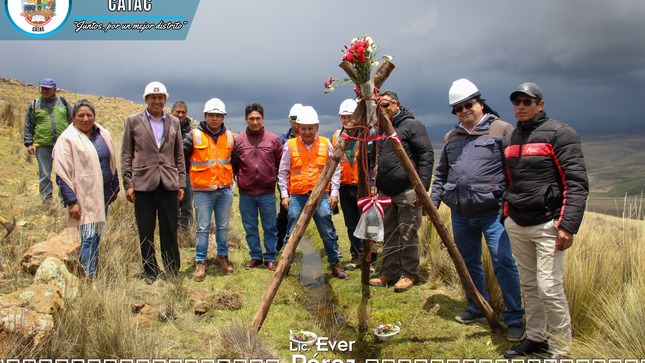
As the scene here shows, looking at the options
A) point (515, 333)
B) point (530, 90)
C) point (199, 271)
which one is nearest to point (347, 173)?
point (199, 271)

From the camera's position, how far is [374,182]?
5070mm

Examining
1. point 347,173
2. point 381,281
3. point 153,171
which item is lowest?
point 381,281

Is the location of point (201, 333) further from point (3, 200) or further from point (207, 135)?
point (3, 200)

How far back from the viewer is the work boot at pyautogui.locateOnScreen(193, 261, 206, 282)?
6.02 m

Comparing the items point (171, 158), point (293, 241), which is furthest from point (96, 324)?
point (171, 158)

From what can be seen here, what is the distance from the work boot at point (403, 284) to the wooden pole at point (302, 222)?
1.96 metres

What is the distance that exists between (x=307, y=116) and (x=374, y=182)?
166 centimetres

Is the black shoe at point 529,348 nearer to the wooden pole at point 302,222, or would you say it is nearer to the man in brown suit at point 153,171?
the wooden pole at point 302,222

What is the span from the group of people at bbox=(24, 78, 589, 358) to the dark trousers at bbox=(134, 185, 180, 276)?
0.05 ft

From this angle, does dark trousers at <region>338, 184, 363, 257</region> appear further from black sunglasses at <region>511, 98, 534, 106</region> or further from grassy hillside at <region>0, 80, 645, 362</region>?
black sunglasses at <region>511, 98, 534, 106</region>

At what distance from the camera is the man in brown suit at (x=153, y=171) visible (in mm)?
5395

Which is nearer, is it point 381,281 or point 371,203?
point 371,203

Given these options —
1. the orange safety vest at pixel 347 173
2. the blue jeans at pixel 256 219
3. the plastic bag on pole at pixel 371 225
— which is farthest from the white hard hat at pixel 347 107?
the plastic bag on pole at pixel 371 225

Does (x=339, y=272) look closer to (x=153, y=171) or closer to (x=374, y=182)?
(x=374, y=182)
